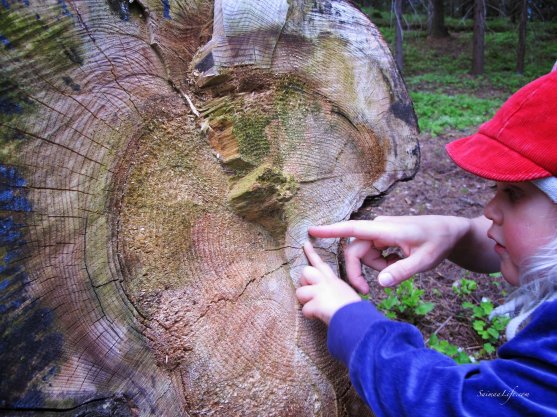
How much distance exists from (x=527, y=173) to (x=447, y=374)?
0.50 meters

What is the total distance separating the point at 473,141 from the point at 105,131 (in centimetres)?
97

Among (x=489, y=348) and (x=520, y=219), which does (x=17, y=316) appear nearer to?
(x=520, y=219)

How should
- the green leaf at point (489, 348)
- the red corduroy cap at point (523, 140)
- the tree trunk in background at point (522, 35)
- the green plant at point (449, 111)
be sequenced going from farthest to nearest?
the tree trunk in background at point (522, 35), the green plant at point (449, 111), the green leaf at point (489, 348), the red corduroy cap at point (523, 140)

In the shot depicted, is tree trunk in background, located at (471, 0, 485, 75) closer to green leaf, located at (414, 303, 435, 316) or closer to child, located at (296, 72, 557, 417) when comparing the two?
green leaf, located at (414, 303, 435, 316)

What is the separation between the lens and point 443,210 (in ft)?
12.8

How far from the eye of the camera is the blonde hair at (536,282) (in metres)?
1.01

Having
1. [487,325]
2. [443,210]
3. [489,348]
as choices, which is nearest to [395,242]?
[489,348]

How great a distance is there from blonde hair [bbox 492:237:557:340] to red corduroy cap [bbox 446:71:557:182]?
188 mm

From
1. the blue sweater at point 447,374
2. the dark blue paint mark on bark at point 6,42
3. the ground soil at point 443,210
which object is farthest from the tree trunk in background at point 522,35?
the dark blue paint mark on bark at point 6,42

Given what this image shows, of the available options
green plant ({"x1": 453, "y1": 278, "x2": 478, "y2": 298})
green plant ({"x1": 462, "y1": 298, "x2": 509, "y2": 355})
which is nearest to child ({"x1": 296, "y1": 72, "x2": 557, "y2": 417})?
green plant ({"x1": 462, "y1": 298, "x2": 509, "y2": 355})

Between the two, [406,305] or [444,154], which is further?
[444,154]

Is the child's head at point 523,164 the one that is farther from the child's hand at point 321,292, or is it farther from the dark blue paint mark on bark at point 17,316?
the dark blue paint mark on bark at point 17,316

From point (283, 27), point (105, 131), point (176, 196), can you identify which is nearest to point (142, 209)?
point (176, 196)

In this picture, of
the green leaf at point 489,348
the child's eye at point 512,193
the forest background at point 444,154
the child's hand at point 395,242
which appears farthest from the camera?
the forest background at point 444,154
